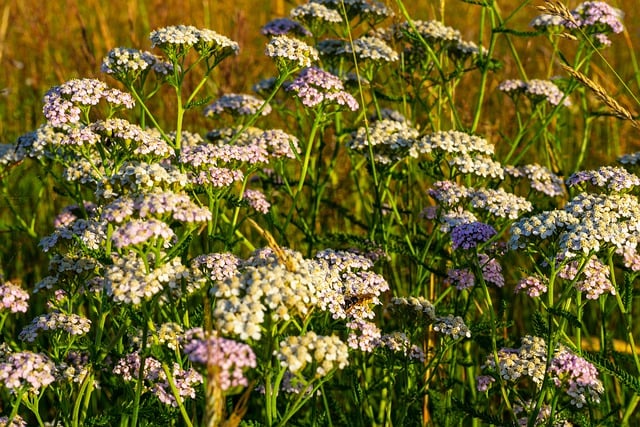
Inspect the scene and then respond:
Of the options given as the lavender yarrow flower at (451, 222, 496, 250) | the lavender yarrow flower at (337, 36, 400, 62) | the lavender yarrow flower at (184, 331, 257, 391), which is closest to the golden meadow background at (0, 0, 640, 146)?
the lavender yarrow flower at (337, 36, 400, 62)

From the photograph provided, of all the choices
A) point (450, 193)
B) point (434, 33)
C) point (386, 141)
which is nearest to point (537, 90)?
point (434, 33)

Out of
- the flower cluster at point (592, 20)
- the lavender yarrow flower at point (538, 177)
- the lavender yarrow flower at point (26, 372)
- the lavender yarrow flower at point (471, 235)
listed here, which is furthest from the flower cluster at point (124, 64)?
the flower cluster at point (592, 20)

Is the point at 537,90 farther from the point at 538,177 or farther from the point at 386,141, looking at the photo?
the point at 386,141

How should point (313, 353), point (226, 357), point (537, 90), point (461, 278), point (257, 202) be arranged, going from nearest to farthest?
point (226, 357) < point (313, 353) < point (461, 278) < point (257, 202) < point (537, 90)

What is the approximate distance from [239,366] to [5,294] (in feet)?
5.11

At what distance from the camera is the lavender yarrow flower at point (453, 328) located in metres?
3.18

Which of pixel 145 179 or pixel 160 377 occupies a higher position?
pixel 145 179

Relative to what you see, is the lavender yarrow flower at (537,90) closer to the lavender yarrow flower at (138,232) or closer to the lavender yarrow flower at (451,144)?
the lavender yarrow flower at (451,144)

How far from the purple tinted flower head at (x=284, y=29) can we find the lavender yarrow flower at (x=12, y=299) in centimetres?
247

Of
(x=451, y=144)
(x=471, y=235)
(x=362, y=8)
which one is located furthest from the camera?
(x=362, y=8)

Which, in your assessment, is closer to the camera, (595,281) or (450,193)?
(595,281)

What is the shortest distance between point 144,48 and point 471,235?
18.8 feet

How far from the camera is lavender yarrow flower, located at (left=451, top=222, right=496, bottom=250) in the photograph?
3.28 m

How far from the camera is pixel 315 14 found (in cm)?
463
